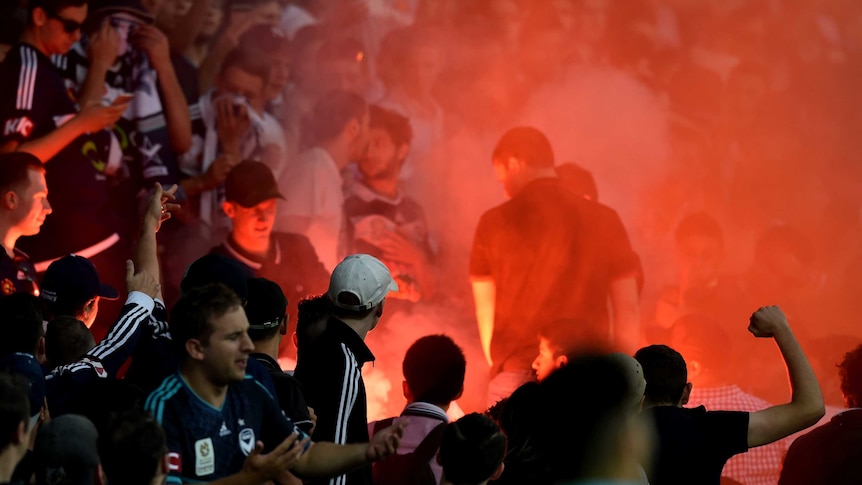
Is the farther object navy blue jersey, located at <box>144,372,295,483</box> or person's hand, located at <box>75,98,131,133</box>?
person's hand, located at <box>75,98,131,133</box>

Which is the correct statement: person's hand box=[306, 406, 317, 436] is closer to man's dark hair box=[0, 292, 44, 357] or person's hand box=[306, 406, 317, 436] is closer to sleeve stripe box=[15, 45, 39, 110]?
man's dark hair box=[0, 292, 44, 357]

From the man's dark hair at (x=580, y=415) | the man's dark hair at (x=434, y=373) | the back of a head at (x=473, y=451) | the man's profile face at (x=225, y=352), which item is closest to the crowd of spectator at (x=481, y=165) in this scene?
the man's dark hair at (x=434, y=373)

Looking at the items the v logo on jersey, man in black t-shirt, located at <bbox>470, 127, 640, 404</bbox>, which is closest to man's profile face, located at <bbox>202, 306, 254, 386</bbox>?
the v logo on jersey

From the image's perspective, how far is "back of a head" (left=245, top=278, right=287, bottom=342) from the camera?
3.26m

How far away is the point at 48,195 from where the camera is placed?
792 cm

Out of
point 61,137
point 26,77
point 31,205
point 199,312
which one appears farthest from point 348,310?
point 26,77

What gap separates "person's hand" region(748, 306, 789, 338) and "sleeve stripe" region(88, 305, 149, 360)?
1915 millimetres

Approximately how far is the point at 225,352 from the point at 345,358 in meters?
0.72

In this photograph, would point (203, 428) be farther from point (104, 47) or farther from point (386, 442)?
point (104, 47)

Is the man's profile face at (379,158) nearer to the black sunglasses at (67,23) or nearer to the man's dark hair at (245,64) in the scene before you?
the man's dark hair at (245,64)

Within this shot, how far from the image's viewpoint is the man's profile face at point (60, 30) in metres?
7.87

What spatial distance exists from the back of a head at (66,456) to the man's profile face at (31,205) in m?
4.89

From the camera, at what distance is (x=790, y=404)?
3.14 m

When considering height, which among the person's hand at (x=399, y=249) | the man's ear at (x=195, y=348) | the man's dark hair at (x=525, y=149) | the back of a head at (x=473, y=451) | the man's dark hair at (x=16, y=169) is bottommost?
the back of a head at (x=473, y=451)
